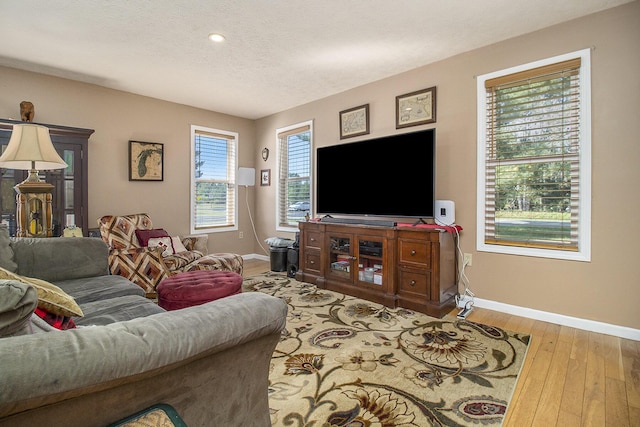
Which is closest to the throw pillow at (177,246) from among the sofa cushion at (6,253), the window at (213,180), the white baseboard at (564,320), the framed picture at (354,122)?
the window at (213,180)

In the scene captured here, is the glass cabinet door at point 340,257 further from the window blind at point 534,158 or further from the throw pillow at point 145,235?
the throw pillow at point 145,235

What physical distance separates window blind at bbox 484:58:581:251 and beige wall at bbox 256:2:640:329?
0.43ft

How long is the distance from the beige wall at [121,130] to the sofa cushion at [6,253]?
6.62 ft

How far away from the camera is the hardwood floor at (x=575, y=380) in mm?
1571

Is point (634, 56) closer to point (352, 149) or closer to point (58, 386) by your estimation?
point (352, 149)

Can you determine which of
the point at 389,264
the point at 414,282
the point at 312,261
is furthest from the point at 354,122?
the point at 414,282

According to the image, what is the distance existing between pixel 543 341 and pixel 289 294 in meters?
2.32

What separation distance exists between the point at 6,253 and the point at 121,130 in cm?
267

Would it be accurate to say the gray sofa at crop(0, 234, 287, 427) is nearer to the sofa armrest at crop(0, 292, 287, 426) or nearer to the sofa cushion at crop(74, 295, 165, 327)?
the sofa armrest at crop(0, 292, 287, 426)

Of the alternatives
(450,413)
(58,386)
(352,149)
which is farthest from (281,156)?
(58,386)

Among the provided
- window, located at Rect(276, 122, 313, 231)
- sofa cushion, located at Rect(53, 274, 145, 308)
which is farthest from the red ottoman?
window, located at Rect(276, 122, 313, 231)

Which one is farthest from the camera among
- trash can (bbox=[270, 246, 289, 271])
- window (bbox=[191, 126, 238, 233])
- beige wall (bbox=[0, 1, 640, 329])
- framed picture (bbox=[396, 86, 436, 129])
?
window (bbox=[191, 126, 238, 233])

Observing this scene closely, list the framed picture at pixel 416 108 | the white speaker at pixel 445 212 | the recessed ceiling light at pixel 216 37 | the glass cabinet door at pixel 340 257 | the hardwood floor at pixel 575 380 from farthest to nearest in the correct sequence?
the glass cabinet door at pixel 340 257
the framed picture at pixel 416 108
the white speaker at pixel 445 212
the recessed ceiling light at pixel 216 37
the hardwood floor at pixel 575 380

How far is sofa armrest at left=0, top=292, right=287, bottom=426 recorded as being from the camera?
598mm
